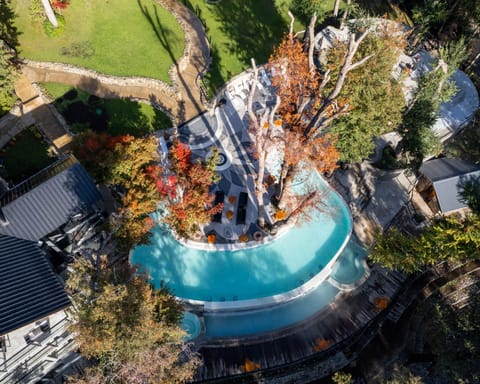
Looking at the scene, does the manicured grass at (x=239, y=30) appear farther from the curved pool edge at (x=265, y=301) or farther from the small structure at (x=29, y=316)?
the small structure at (x=29, y=316)

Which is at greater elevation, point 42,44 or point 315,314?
point 42,44

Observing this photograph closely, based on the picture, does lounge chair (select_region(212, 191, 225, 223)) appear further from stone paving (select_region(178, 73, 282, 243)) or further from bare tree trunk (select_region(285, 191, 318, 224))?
bare tree trunk (select_region(285, 191, 318, 224))

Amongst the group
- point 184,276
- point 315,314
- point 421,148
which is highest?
point 184,276

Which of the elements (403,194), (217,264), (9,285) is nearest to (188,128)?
(217,264)

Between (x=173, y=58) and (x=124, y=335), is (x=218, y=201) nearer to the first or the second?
(x=124, y=335)

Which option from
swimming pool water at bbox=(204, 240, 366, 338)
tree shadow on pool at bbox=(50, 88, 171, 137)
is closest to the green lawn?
tree shadow on pool at bbox=(50, 88, 171, 137)

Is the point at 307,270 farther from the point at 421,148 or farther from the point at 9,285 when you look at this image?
the point at 9,285
